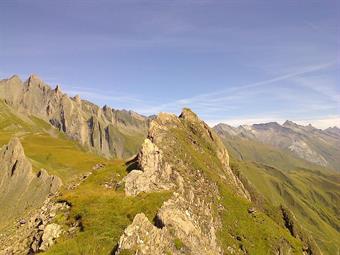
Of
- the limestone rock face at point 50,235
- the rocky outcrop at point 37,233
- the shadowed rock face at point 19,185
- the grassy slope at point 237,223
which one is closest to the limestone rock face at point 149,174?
the rocky outcrop at point 37,233

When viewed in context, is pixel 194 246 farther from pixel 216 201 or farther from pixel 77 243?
pixel 216 201

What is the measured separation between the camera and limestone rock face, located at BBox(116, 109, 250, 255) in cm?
3472

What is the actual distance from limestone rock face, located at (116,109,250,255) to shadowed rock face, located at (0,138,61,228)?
32.6m

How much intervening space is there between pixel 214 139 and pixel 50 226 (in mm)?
69367

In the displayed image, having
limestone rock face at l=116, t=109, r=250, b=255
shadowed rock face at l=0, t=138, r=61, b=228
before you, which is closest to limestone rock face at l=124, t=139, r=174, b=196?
limestone rock face at l=116, t=109, r=250, b=255

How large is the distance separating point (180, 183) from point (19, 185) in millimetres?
49439

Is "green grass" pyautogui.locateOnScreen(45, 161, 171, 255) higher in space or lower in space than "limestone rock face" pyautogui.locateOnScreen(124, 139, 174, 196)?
lower

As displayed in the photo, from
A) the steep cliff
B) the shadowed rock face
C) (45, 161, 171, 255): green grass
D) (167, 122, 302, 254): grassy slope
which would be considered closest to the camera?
(45, 161, 171, 255): green grass

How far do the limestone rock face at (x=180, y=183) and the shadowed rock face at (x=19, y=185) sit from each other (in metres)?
32.6

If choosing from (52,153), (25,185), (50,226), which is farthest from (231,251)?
(52,153)

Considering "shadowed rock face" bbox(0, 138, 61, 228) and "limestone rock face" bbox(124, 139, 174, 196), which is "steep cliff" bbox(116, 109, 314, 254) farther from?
"shadowed rock face" bbox(0, 138, 61, 228)

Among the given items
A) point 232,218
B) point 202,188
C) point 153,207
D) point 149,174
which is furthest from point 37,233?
point 232,218

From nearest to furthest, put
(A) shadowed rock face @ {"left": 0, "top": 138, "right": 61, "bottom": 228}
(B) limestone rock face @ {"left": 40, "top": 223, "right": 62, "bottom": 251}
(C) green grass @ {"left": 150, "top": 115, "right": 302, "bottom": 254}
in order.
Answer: (B) limestone rock face @ {"left": 40, "top": 223, "right": 62, "bottom": 251} < (C) green grass @ {"left": 150, "top": 115, "right": 302, "bottom": 254} < (A) shadowed rock face @ {"left": 0, "top": 138, "right": 61, "bottom": 228}

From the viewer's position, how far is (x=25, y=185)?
10306cm
